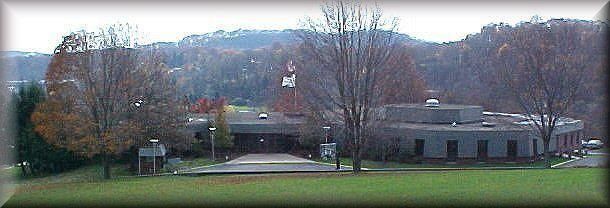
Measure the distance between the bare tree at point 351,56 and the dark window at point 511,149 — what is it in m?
10.1

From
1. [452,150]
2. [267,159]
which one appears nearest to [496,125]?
[452,150]

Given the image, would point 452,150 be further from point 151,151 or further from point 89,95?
point 89,95

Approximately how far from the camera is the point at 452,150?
72.0 feet

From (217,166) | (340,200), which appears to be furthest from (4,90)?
(217,166)

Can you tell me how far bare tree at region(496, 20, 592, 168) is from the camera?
18578mm

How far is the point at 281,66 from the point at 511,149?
43.8 ft

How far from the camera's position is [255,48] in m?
38.5

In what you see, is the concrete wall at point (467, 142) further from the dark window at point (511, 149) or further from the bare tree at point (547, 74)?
the bare tree at point (547, 74)

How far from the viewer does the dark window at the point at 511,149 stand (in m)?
22.0

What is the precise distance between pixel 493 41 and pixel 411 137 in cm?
669

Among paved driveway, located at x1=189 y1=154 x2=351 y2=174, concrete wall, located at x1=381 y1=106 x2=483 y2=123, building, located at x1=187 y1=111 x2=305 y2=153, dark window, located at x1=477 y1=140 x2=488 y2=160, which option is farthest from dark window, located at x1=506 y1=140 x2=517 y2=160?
building, located at x1=187 y1=111 x2=305 y2=153

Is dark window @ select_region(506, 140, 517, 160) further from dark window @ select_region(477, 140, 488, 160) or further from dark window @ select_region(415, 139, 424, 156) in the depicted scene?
dark window @ select_region(415, 139, 424, 156)

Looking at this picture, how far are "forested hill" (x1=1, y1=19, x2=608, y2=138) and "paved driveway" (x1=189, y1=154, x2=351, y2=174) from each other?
3174 mm

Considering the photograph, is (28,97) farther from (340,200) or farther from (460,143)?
(460,143)
